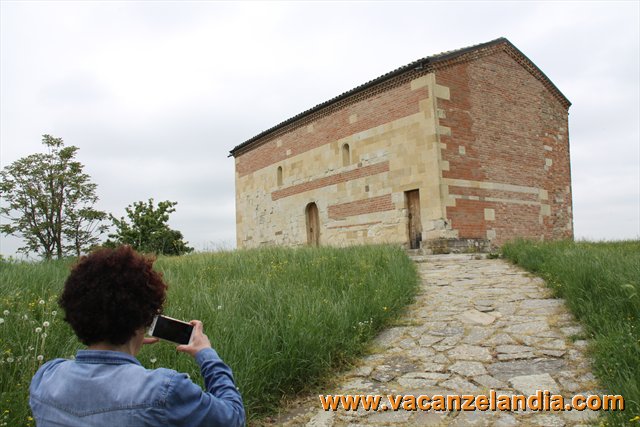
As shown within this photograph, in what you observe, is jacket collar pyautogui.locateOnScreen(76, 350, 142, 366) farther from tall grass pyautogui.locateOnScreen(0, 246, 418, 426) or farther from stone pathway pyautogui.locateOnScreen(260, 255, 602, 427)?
stone pathway pyautogui.locateOnScreen(260, 255, 602, 427)

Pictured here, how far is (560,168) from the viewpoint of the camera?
57.3 ft

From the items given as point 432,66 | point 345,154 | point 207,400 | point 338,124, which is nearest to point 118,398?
point 207,400

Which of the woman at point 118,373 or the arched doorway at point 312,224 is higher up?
the arched doorway at point 312,224

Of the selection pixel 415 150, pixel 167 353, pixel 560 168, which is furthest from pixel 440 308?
pixel 560 168

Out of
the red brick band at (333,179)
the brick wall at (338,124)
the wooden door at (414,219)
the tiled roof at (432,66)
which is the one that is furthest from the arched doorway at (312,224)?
the wooden door at (414,219)

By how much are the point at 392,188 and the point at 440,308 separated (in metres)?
8.81

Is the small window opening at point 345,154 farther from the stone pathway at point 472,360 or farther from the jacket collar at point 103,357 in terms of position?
the jacket collar at point 103,357

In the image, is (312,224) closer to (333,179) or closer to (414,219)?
(333,179)

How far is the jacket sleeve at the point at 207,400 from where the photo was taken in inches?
66.7

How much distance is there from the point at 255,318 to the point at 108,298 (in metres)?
3.09

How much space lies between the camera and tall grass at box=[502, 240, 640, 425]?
368 cm

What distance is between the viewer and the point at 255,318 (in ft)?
15.7

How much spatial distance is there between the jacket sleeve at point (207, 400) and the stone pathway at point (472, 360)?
215cm

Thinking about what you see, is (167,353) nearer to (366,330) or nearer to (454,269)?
(366,330)
